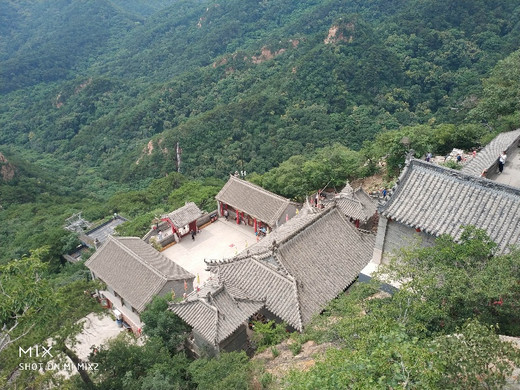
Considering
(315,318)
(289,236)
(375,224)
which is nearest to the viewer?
(315,318)

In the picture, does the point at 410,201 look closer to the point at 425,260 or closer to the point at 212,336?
the point at 425,260

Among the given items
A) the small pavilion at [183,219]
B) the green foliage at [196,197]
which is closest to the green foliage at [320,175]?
the green foliage at [196,197]

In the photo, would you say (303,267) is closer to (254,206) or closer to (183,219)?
(254,206)

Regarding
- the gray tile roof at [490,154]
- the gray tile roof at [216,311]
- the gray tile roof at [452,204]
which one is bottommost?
the gray tile roof at [216,311]

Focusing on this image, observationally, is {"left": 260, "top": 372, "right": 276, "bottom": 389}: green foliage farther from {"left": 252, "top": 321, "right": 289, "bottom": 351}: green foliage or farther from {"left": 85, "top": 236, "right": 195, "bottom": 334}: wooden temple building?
Result: {"left": 85, "top": 236, "right": 195, "bottom": 334}: wooden temple building

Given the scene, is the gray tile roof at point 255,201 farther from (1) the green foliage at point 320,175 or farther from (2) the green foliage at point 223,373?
(2) the green foliage at point 223,373

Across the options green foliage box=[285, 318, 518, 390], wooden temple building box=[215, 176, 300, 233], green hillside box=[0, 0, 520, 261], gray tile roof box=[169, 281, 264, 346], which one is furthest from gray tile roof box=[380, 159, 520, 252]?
green hillside box=[0, 0, 520, 261]

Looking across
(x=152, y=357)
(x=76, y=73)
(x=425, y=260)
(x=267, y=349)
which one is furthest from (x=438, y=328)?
(x=76, y=73)
